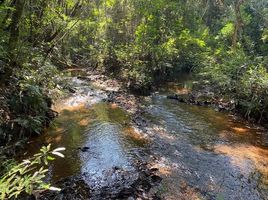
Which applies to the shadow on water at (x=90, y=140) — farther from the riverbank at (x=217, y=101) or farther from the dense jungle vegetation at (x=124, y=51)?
the riverbank at (x=217, y=101)

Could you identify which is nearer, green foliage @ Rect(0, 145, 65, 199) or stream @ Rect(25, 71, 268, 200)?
green foliage @ Rect(0, 145, 65, 199)

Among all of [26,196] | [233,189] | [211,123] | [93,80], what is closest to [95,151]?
[26,196]

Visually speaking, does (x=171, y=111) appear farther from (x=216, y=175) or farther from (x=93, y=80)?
(x=93, y=80)

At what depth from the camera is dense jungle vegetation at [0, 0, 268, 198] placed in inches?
329

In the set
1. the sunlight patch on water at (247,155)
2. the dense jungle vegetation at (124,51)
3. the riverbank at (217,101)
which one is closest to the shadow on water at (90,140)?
the dense jungle vegetation at (124,51)

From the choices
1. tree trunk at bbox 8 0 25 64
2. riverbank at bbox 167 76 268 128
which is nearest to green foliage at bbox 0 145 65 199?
tree trunk at bbox 8 0 25 64

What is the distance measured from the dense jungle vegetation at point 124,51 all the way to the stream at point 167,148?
3.79 feet

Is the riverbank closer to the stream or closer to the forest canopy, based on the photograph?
the forest canopy

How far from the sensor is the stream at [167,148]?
7.30m

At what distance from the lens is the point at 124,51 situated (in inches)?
852

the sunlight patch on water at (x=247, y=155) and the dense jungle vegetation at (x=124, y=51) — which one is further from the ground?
the dense jungle vegetation at (x=124, y=51)

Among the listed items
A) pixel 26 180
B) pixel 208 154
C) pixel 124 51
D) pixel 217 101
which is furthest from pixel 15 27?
pixel 124 51

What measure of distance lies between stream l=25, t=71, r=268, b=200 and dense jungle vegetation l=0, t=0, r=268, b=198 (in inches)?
45.5

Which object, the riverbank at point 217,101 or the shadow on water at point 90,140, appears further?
the riverbank at point 217,101
